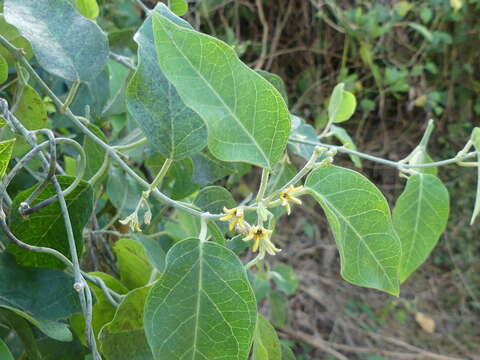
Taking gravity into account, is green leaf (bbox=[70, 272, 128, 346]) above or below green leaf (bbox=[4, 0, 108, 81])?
below

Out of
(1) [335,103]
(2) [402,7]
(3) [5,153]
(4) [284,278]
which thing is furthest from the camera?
(2) [402,7]

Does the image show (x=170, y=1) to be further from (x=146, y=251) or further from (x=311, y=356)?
(x=311, y=356)

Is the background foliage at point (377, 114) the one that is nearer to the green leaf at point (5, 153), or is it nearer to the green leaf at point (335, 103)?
the green leaf at point (335, 103)

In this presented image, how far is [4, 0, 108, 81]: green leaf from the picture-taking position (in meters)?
0.35

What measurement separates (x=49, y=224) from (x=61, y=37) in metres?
0.14

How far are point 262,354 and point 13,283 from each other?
0.19 meters

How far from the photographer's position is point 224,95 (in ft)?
0.95

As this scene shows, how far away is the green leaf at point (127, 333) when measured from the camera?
0.35 meters

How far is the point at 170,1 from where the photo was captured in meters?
0.46

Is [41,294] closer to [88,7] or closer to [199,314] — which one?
[199,314]

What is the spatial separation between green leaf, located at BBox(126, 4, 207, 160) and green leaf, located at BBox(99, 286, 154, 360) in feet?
0.34

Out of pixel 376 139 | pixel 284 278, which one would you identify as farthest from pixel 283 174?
pixel 376 139

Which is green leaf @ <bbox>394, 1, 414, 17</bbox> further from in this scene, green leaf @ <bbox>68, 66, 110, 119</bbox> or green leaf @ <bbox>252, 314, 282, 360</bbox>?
green leaf @ <bbox>252, 314, 282, 360</bbox>

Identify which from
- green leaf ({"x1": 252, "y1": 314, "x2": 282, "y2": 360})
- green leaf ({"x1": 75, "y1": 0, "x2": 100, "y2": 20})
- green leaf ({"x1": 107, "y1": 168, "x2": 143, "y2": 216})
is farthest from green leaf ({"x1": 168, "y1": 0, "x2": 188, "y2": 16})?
green leaf ({"x1": 252, "y1": 314, "x2": 282, "y2": 360})
